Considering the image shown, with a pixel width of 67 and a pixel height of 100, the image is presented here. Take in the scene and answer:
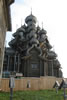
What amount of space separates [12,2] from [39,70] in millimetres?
19141

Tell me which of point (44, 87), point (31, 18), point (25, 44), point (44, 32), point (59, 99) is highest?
point (31, 18)

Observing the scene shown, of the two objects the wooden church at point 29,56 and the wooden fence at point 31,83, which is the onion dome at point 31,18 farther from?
the wooden fence at point 31,83

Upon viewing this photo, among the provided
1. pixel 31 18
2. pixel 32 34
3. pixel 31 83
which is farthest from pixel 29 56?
pixel 31 18

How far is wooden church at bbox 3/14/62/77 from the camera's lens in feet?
96.1

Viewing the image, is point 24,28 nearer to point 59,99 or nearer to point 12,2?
point 12,2

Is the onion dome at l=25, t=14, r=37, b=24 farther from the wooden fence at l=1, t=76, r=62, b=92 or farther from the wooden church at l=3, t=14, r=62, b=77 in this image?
the wooden fence at l=1, t=76, r=62, b=92

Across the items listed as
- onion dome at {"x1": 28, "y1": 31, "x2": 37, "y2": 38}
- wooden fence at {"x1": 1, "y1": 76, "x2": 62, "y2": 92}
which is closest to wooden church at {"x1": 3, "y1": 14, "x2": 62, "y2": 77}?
onion dome at {"x1": 28, "y1": 31, "x2": 37, "y2": 38}

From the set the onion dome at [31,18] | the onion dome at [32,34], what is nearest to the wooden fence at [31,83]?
the onion dome at [32,34]

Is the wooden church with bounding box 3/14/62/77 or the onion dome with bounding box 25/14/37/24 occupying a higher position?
the onion dome with bounding box 25/14/37/24

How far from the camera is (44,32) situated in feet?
126

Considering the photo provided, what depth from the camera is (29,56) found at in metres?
29.5

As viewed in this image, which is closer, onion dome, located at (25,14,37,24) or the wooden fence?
the wooden fence

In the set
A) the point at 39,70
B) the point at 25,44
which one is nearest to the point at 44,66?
the point at 39,70

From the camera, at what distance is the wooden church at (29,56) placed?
29.3 m
